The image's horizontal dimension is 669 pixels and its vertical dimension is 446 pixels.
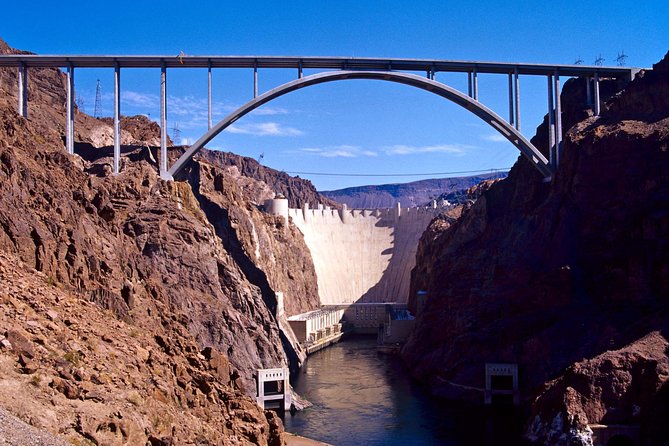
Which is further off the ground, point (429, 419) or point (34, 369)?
point (34, 369)

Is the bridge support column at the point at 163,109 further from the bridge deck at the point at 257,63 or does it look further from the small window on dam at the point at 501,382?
the small window on dam at the point at 501,382

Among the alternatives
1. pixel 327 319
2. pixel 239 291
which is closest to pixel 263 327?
pixel 239 291

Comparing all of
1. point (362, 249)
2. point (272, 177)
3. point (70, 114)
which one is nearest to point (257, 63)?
point (70, 114)

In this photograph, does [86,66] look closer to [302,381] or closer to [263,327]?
[263,327]

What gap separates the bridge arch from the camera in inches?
2340

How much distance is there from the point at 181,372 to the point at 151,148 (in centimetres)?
4570

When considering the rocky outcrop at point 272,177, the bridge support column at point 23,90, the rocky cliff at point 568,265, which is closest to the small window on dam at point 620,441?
the rocky cliff at point 568,265

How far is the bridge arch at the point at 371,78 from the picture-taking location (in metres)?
59.4

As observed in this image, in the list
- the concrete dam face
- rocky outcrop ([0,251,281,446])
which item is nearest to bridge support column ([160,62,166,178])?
rocky outcrop ([0,251,281,446])

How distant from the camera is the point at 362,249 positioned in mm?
116375

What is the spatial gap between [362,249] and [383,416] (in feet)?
219

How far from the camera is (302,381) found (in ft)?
208

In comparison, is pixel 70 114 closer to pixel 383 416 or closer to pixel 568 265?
pixel 383 416

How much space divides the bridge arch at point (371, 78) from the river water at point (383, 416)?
19.3 metres
